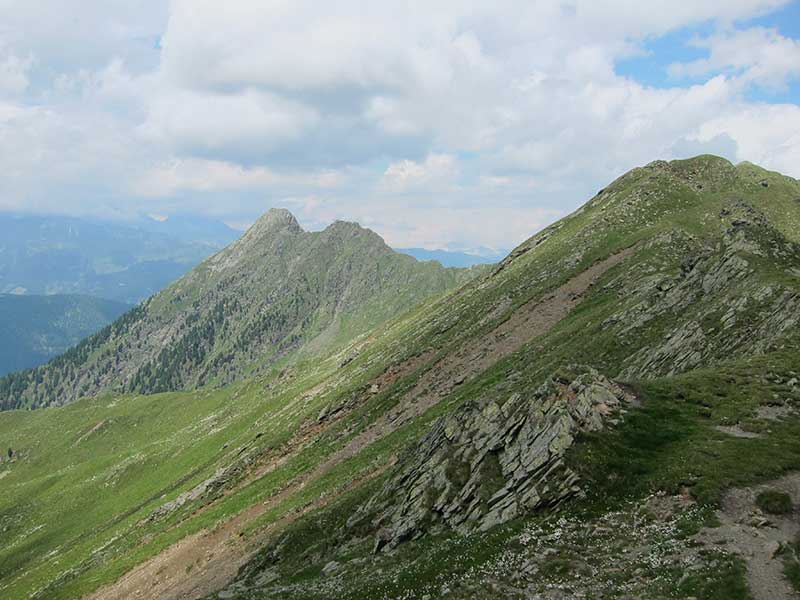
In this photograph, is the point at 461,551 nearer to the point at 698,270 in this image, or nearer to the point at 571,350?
the point at 571,350

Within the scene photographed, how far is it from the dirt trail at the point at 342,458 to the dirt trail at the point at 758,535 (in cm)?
3383

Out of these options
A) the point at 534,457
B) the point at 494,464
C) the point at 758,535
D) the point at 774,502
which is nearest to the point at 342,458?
the point at 494,464

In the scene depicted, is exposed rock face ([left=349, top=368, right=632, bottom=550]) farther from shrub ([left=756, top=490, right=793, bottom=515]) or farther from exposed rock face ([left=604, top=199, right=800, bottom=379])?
exposed rock face ([left=604, top=199, right=800, bottom=379])

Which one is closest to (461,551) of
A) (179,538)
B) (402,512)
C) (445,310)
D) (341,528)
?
(402,512)

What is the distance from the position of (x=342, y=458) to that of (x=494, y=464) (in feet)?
115

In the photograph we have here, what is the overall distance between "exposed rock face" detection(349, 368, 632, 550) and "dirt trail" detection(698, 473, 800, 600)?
22.0ft

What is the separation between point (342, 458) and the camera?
64.1m

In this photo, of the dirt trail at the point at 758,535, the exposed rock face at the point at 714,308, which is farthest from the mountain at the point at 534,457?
the exposed rock face at the point at 714,308

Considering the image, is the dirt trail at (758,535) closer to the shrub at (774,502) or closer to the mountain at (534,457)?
the mountain at (534,457)

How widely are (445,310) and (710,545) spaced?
318 ft

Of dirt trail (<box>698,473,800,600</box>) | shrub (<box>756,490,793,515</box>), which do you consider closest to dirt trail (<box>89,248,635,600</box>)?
dirt trail (<box>698,473,800,600</box>)

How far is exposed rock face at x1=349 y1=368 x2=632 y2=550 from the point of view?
94.8 ft

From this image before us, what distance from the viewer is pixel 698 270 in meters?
59.4

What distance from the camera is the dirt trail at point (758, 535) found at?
18359 millimetres
